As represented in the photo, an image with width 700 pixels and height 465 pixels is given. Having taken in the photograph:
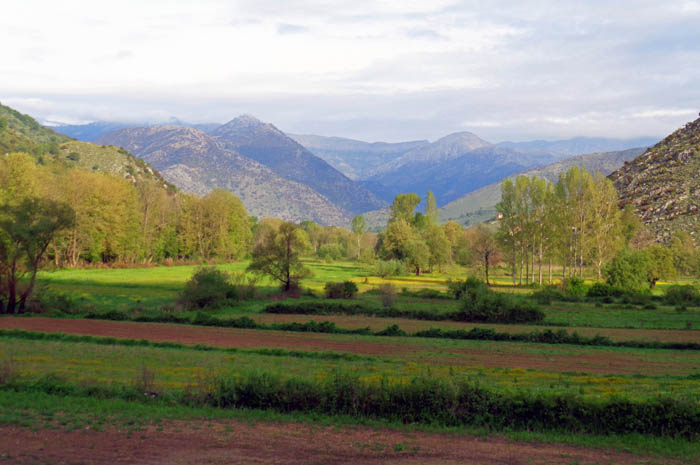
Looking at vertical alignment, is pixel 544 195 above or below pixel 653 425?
above

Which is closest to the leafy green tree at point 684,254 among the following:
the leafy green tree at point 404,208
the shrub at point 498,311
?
Answer: the leafy green tree at point 404,208

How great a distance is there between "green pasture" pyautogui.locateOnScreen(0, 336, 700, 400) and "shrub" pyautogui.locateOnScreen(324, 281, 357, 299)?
87.2 ft

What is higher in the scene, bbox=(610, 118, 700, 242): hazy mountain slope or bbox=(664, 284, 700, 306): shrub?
bbox=(610, 118, 700, 242): hazy mountain slope

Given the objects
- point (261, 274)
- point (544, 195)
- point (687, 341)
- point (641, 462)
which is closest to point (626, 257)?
point (544, 195)

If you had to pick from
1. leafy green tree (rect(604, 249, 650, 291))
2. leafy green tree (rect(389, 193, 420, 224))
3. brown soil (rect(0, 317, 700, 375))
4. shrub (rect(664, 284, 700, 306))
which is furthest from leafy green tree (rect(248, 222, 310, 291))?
leafy green tree (rect(389, 193, 420, 224))

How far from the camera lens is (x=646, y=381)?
2211cm

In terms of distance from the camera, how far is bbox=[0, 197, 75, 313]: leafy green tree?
41531mm

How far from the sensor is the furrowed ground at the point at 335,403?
12633 mm

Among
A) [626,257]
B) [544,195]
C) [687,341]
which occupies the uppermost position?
[544,195]

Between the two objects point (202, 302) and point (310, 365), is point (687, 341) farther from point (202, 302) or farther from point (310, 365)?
point (202, 302)

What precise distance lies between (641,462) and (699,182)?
130134mm

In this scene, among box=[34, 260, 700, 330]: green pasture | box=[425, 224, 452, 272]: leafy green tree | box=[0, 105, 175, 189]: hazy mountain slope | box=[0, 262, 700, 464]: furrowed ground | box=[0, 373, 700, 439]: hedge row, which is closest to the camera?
box=[0, 262, 700, 464]: furrowed ground

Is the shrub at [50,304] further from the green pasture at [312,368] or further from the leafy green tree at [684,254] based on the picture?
the leafy green tree at [684,254]

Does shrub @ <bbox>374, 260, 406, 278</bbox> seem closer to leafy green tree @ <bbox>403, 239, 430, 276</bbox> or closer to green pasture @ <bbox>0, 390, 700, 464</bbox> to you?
leafy green tree @ <bbox>403, 239, 430, 276</bbox>
